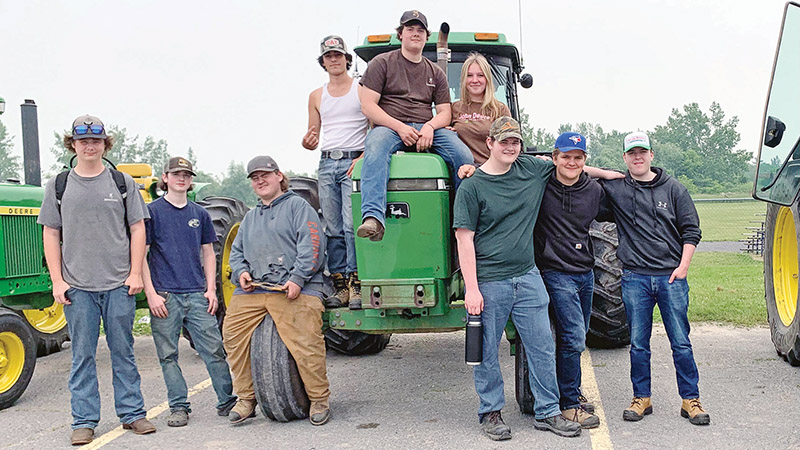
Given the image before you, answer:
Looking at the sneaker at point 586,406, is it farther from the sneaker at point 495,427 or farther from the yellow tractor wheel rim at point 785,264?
the yellow tractor wheel rim at point 785,264

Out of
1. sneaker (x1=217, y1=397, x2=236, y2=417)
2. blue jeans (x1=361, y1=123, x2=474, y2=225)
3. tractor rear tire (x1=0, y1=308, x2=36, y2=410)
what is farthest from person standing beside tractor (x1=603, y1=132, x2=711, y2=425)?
tractor rear tire (x1=0, y1=308, x2=36, y2=410)

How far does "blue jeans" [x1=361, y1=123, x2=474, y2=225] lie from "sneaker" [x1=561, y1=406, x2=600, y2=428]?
5.42 ft

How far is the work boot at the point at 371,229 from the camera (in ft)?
15.8

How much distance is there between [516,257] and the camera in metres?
4.87

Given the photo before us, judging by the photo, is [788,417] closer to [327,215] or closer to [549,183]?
[549,183]

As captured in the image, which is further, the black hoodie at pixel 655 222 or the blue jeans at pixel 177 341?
the blue jeans at pixel 177 341

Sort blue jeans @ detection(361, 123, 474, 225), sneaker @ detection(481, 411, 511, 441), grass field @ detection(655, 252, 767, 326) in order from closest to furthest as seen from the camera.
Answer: sneaker @ detection(481, 411, 511, 441), blue jeans @ detection(361, 123, 474, 225), grass field @ detection(655, 252, 767, 326)

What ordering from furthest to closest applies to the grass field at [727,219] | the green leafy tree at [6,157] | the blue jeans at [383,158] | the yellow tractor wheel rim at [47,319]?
the green leafy tree at [6,157]
the grass field at [727,219]
the yellow tractor wheel rim at [47,319]
the blue jeans at [383,158]

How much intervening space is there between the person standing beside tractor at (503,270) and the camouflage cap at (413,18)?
97 cm

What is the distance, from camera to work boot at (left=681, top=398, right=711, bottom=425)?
5.00 meters

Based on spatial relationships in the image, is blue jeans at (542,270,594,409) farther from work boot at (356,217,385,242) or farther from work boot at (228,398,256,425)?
work boot at (228,398,256,425)

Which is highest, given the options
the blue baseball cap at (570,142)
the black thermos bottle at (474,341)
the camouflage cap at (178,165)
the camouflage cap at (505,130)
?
the camouflage cap at (505,130)

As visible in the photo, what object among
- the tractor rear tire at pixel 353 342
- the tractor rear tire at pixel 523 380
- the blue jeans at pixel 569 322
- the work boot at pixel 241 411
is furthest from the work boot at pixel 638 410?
the tractor rear tire at pixel 353 342

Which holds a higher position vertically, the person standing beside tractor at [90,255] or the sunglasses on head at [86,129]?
the sunglasses on head at [86,129]
